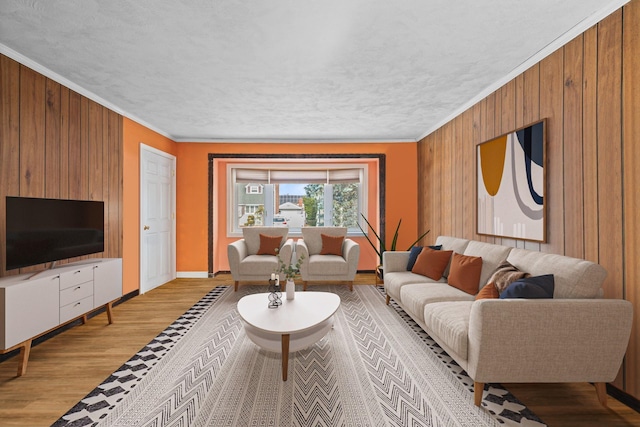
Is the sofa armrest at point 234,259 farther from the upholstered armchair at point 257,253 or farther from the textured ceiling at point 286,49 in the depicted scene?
the textured ceiling at point 286,49

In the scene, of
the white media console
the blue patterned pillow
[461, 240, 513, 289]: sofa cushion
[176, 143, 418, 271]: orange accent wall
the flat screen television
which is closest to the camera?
the white media console

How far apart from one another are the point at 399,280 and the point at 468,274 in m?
0.78

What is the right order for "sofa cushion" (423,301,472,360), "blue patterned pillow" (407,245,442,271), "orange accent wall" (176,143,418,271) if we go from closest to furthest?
"sofa cushion" (423,301,472,360), "blue patterned pillow" (407,245,442,271), "orange accent wall" (176,143,418,271)

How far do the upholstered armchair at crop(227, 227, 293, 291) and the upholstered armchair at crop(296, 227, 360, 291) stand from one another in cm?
32

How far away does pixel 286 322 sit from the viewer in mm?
2336

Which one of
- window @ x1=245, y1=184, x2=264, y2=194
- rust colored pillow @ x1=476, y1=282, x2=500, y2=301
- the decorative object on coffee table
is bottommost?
the decorative object on coffee table

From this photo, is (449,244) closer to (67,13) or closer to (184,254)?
(67,13)

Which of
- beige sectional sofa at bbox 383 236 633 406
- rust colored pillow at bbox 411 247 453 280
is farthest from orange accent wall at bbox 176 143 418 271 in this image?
beige sectional sofa at bbox 383 236 633 406

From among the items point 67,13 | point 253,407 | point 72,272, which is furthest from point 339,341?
point 67,13

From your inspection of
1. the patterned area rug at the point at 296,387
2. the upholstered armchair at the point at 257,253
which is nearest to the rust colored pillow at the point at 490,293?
the patterned area rug at the point at 296,387

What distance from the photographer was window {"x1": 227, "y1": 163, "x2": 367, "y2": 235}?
622 cm

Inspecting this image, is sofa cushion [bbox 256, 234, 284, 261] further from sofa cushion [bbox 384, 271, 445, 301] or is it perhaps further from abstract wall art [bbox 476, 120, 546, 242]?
abstract wall art [bbox 476, 120, 546, 242]

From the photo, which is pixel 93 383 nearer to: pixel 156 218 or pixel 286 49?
pixel 286 49

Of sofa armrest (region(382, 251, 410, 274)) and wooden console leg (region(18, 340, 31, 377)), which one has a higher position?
sofa armrest (region(382, 251, 410, 274))
